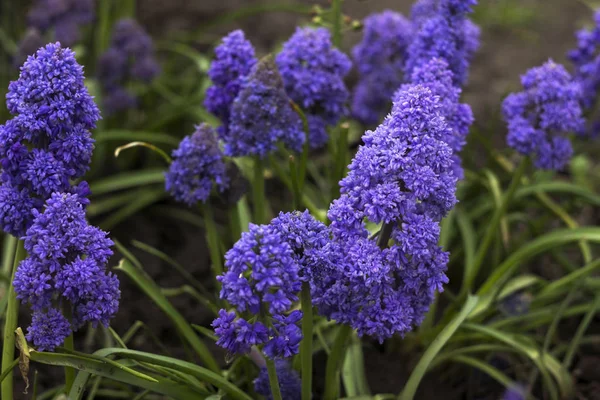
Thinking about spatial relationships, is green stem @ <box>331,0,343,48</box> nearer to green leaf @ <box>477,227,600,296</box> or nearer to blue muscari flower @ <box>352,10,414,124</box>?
blue muscari flower @ <box>352,10,414,124</box>

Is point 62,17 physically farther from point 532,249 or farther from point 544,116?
point 532,249

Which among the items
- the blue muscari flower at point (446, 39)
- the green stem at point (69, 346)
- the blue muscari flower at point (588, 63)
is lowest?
the green stem at point (69, 346)

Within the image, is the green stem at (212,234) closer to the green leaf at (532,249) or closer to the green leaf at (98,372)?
the green leaf at (98,372)

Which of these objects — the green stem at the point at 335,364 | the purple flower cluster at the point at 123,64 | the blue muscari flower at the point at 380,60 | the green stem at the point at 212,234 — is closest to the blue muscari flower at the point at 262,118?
the green stem at the point at 212,234

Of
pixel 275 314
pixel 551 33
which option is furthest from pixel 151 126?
pixel 551 33

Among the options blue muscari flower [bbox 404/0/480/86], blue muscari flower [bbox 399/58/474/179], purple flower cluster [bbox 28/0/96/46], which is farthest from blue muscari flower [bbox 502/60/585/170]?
purple flower cluster [bbox 28/0/96/46]

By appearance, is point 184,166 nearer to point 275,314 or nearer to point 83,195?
point 83,195

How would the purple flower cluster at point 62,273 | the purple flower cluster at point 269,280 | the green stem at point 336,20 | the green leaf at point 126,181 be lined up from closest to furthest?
1. the purple flower cluster at point 269,280
2. the purple flower cluster at point 62,273
3. the green stem at point 336,20
4. the green leaf at point 126,181
